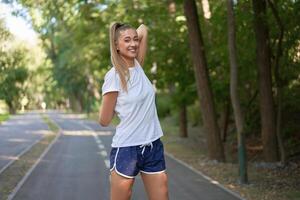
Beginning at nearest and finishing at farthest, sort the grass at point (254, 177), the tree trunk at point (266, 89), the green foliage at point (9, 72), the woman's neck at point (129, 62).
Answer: the woman's neck at point (129, 62), the grass at point (254, 177), the green foliage at point (9, 72), the tree trunk at point (266, 89)

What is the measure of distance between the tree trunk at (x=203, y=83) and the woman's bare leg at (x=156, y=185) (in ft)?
40.2

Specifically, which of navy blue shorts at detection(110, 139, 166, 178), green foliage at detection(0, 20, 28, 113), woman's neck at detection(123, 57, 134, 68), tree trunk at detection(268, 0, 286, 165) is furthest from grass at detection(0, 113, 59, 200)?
woman's neck at detection(123, 57, 134, 68)

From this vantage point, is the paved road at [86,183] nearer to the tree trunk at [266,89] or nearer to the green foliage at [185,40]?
the green foliage at [185,40]

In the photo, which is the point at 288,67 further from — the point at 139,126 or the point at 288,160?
the point at 139,126

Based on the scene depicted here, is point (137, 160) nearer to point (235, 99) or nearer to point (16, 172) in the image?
point (235, 99)

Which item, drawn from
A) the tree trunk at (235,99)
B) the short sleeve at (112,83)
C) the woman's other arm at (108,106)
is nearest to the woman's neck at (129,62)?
the short sleeve at (112,83)

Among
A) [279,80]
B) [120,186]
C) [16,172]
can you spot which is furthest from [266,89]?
[120,186]

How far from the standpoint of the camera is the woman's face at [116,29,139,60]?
148 inches

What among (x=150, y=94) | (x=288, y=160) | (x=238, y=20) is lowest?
(x=288, y=160)

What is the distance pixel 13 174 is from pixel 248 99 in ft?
34.6

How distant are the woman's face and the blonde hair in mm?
26

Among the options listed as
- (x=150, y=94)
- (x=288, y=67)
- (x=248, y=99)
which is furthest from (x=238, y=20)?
(x=150, y=94)

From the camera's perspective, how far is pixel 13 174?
1298 centimetres

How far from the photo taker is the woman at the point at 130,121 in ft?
12.1
